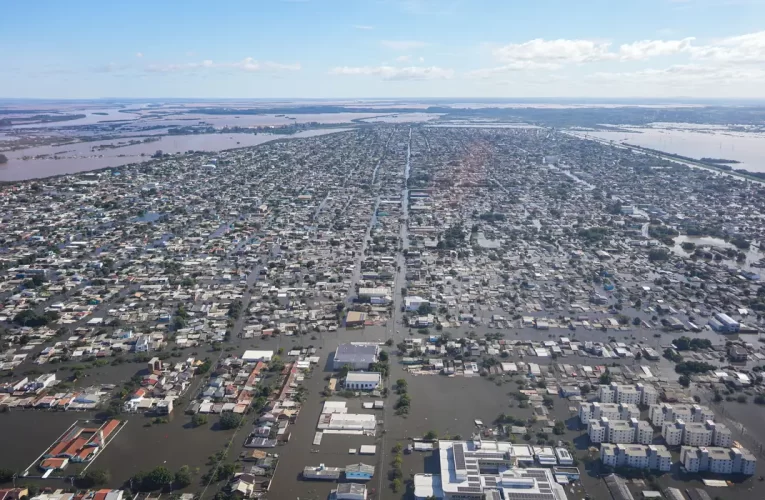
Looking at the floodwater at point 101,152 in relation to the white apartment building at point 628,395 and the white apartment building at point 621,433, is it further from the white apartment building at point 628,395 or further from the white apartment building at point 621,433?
the white apartment building at point 621,433

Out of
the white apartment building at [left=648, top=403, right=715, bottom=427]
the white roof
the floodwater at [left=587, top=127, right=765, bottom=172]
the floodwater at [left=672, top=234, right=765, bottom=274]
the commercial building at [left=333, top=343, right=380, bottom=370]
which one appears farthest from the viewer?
the floodwater at [left=587, top=127, right=765, bottom=172]

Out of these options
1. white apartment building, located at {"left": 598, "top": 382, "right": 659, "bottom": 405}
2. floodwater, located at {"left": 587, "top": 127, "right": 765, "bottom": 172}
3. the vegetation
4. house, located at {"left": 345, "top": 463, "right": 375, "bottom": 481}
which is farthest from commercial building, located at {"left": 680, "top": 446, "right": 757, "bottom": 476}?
floodwater, located at {"left": 587, "top": 127, "right": 765, "bottom": 172}

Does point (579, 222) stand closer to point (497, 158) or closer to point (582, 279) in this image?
point (582, 279)

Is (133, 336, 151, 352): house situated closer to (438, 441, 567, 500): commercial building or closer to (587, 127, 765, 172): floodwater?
(438, 441, 567, 500): commercial building

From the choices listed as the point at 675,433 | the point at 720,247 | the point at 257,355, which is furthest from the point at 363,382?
the point at 720,247

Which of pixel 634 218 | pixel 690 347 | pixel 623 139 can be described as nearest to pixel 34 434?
pixel 690 347
